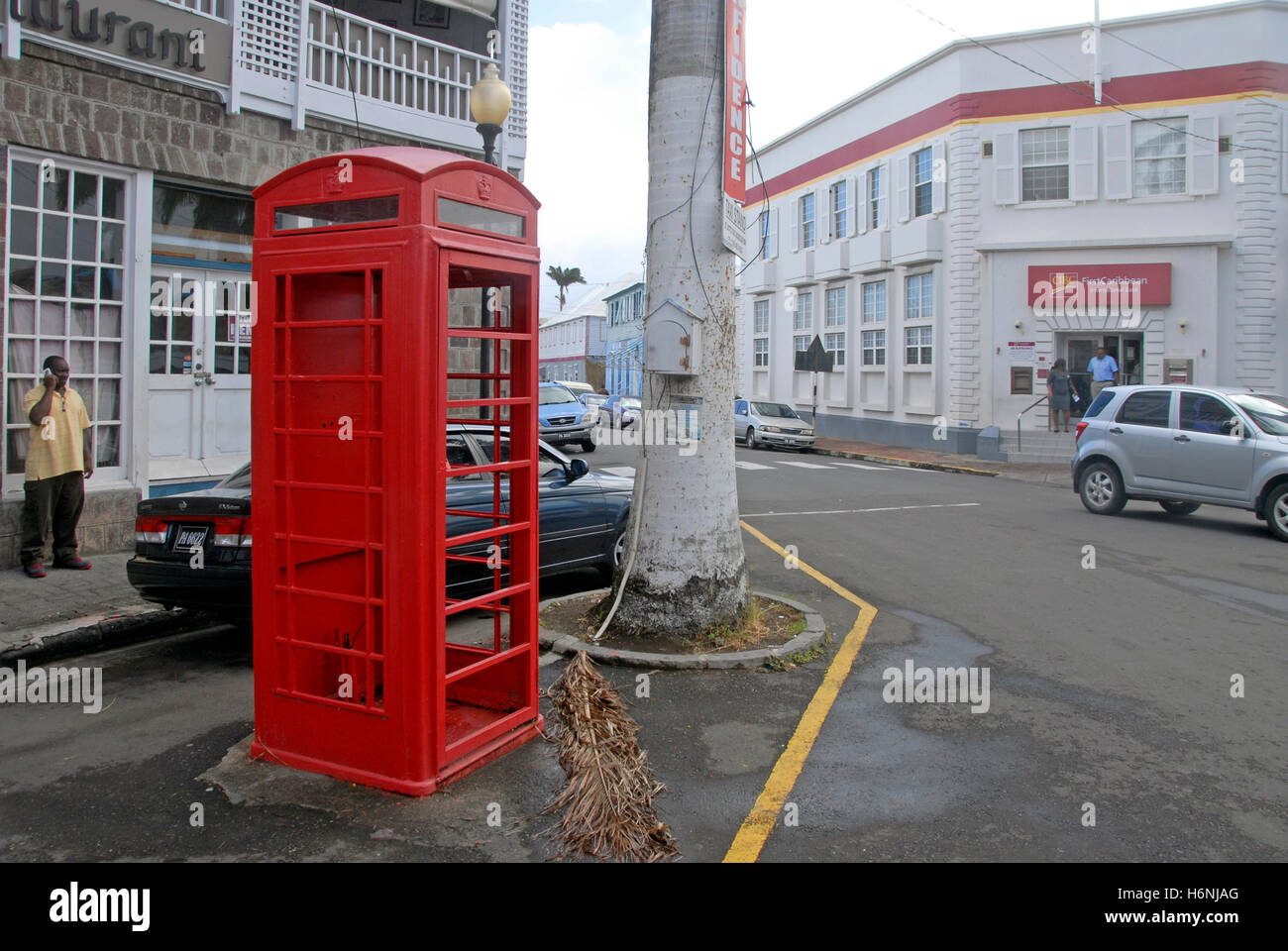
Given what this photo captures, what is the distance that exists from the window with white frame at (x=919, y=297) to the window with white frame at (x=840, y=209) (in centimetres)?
429

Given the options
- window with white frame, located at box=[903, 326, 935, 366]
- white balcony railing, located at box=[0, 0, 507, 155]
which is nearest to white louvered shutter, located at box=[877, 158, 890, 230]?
window with white frame, located at box=[903, 326, 935, 366]

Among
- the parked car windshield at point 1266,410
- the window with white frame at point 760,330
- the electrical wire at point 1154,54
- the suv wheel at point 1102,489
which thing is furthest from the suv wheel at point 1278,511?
the window with white frame at point 760,330

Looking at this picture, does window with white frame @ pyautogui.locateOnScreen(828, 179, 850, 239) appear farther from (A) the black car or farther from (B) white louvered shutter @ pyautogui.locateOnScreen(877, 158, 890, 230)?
(A) the black car

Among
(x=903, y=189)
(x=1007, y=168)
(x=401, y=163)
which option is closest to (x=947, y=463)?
(x=1007, y=168)

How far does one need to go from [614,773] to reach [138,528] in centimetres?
425

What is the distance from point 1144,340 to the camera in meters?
24.0

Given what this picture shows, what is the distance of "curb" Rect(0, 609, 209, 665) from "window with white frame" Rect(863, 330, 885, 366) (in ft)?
82.8

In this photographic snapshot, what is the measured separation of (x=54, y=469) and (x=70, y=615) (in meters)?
1.93

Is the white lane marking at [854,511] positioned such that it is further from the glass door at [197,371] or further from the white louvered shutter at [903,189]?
the white louvered shutter at [903,189]

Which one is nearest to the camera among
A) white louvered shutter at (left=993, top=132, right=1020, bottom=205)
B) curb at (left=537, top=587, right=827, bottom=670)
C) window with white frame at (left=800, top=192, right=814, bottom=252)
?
curb at (left=537, top=587, right=827, bottom=670)

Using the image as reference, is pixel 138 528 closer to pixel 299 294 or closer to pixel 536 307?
pixel 299 294

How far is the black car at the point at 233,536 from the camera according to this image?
6.84 m

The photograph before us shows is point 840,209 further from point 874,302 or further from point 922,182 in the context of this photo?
point 922,182

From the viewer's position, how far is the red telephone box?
445 centimetres
